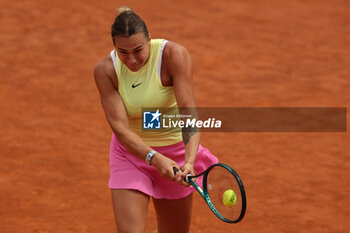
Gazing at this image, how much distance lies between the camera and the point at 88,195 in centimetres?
613

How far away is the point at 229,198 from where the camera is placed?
3.92 m

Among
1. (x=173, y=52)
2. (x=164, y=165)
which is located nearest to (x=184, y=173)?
(x=164, y=165)

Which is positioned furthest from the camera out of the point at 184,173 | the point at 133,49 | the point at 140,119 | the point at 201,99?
the point at 201,99

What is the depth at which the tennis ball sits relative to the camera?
3.89 m

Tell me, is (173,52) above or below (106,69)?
above

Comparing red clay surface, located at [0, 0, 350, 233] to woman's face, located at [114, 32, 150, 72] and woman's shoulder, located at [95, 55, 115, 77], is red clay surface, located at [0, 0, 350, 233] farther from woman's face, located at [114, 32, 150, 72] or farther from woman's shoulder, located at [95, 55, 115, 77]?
woman's face, located at [114, 32, 150, 72]

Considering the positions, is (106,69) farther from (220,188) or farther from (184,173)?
(220,188)

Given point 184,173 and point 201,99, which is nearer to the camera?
point 184,173

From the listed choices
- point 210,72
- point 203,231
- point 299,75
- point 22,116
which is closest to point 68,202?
point 203,231

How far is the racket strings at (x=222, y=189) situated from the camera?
385 cm

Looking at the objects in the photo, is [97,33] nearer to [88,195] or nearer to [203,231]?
[88,195]

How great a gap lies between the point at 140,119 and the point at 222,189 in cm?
68

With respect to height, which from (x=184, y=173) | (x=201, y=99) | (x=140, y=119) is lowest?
(x=201, y=99)

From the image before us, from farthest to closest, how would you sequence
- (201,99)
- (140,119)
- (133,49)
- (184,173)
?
(201,99)
(140,119)
(184,173)
(133,49)
